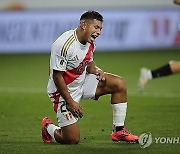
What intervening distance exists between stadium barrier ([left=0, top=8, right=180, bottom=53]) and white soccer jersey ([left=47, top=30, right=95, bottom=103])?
13021 millimetres

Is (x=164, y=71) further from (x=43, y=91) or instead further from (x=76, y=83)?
(x=76, y=83)

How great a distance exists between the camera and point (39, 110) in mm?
11523

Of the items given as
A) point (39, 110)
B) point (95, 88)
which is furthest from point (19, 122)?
point (95, 88)

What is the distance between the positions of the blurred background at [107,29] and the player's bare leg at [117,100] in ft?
42.6

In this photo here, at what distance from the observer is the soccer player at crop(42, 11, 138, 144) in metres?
7.92

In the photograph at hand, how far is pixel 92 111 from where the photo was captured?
11383 millimetres

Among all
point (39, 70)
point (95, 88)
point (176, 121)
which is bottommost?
point (39, 70)

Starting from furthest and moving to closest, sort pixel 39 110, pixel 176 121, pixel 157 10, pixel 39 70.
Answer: pixel 157 10, pixel 39 70, pixel 39 110, pixel 176 121

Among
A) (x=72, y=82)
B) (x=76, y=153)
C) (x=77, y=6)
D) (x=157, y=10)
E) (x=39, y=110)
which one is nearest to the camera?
(x=76, y=153)

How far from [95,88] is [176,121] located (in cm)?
195

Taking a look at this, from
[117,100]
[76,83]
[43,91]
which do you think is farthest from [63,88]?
[43,91]

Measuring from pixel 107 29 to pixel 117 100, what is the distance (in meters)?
13.4

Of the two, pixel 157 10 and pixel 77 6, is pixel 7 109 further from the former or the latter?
pixel 77 6

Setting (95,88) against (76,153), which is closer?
(76,153)
